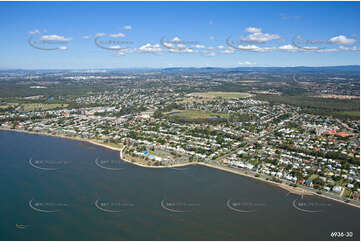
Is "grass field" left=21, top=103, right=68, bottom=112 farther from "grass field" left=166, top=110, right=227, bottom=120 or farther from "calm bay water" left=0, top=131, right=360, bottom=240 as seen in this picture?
"calm bay water" left=0, top=131, right=360, bottom=240

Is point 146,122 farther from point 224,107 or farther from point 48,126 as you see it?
point 224,107

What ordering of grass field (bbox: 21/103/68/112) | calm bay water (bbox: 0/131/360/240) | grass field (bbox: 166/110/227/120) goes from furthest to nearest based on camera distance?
grass field (bbox: 21/103/68/112), grass field (bbox: 166/110/227/120), calm bay water (bbox: 0/131/360/240)

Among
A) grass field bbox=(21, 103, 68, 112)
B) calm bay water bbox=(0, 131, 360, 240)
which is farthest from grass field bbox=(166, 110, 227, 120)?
grass field bbox=(21, 103, 68, 112)

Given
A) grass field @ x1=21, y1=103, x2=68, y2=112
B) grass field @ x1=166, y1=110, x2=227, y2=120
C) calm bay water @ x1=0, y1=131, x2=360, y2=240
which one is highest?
grass field @ x1=21, y1=103, x2=68, y2=112

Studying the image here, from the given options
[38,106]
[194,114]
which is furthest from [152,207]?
[38,106]

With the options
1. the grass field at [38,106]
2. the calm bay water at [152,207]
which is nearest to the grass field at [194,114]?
the calm bay water at [152,207]

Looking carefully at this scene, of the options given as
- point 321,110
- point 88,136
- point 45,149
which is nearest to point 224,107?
point 321,110

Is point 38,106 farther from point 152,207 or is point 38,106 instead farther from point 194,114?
point 152,207
